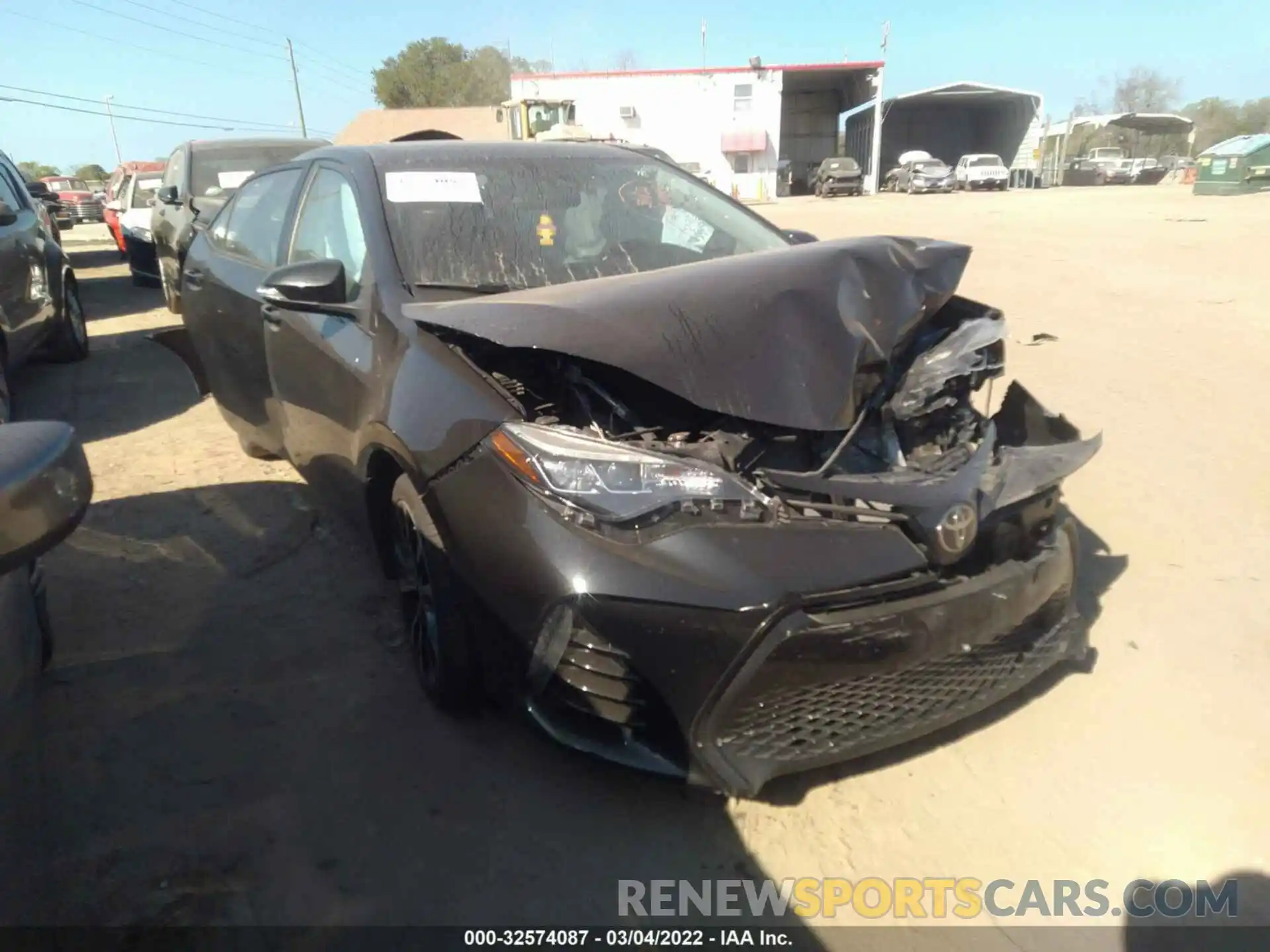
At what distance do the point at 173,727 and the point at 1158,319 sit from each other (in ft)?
26.0

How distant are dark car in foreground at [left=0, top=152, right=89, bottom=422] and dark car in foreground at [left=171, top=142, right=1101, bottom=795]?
340cm

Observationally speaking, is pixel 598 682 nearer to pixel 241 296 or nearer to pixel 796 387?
pixel 796 387

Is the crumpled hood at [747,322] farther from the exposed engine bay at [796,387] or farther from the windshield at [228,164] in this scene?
the windshield at [228,164]

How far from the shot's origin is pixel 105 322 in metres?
10.1

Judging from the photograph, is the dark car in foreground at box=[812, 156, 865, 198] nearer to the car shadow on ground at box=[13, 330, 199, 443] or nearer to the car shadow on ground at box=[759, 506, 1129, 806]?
the car shadow on ground at box=[13, 330, 199, 443]

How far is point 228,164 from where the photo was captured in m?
9.16

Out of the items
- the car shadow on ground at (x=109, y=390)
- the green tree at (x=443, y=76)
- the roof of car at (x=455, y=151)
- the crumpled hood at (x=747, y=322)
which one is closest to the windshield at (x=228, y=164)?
the car shadow on ground at (x=109, y=390)

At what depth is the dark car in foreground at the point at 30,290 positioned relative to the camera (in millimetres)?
6094

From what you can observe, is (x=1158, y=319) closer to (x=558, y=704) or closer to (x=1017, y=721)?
(x=1017, y=721)

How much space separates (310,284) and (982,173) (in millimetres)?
41090

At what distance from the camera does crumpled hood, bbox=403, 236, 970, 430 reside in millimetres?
2291

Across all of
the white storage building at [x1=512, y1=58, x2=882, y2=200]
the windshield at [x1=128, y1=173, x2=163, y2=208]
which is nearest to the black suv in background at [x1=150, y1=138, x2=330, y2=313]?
the windshield at [x1=128, y1=173, x2=163, y2=208]

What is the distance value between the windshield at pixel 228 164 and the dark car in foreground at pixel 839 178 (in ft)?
109

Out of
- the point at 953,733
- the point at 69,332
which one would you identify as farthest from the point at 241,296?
the point at 69,332
